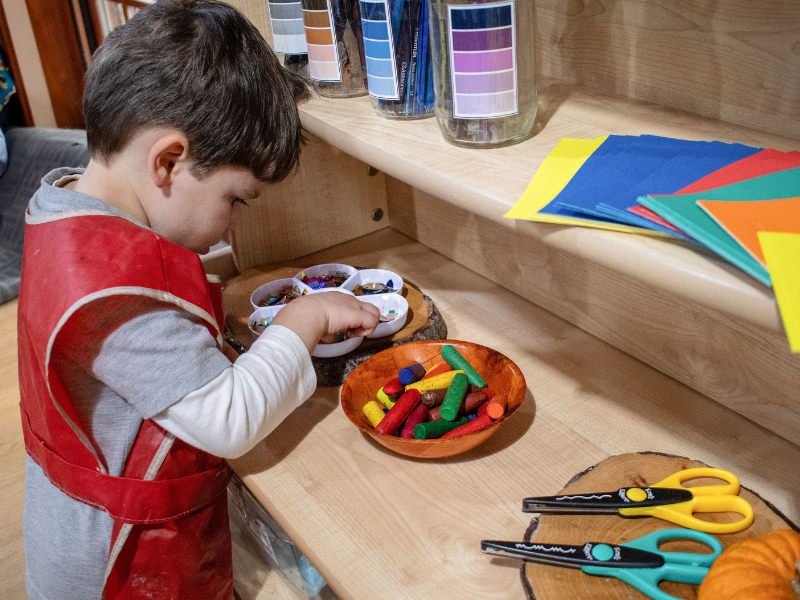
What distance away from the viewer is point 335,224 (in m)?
1.33

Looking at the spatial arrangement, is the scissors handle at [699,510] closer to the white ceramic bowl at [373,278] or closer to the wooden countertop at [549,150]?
the wooden countertop at [549,150]

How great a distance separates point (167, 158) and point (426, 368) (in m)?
0.42

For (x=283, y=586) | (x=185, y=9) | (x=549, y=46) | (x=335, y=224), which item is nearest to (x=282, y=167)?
(x=185, y=9)

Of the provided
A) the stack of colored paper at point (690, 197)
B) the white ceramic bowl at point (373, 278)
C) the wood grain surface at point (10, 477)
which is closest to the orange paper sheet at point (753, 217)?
the stack of colored paper at point (690, 197)

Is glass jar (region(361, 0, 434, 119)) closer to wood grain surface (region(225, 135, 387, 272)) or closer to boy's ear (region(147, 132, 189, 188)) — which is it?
boy's ear (region(147, 132, 189, 188))

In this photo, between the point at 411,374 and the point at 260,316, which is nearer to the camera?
the point at 411,374

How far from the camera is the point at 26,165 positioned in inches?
84.4

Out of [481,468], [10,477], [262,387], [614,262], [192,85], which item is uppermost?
[192,85]

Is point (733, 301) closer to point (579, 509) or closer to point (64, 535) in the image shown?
point (579, 509)

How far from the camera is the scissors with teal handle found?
565mm

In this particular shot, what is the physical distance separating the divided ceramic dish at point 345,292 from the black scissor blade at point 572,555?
0.40 m

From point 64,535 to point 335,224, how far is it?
723mm

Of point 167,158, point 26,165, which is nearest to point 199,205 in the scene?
point 167,158

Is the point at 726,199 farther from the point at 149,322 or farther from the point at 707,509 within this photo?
the point at 149,322
